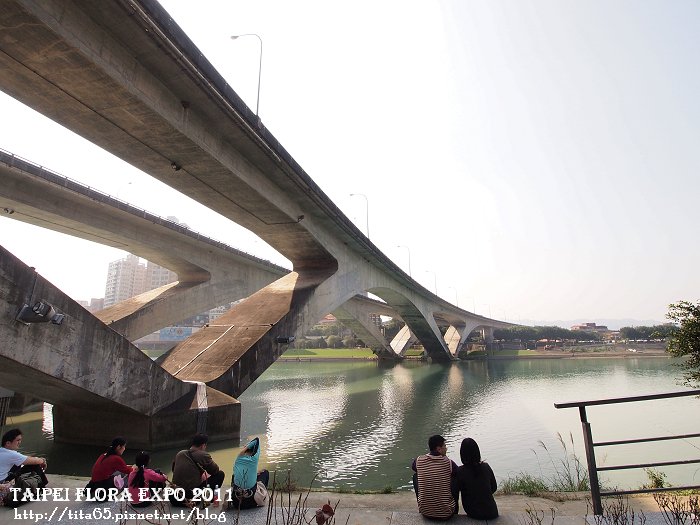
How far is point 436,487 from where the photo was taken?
17.9 ft

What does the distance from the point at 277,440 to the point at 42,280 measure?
983cm

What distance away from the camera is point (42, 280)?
35.1 feet

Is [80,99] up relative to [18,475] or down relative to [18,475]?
up

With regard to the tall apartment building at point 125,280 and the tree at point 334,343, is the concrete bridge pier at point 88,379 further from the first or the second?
the tall apartment building at point 125,280

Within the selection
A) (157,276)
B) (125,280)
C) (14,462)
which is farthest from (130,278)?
(14,462)

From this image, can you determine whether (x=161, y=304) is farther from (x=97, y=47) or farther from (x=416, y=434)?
(x=97, y=47)

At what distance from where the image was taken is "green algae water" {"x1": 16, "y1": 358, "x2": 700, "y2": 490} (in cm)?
1227

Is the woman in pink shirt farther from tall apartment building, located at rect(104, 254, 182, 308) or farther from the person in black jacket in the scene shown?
tall apartment building, located at rect(104, 254, 182, 308)

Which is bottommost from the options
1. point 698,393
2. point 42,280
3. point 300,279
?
point 698,393

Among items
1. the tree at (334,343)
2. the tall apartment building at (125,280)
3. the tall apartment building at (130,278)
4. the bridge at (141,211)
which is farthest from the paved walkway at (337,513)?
the tall apartment building at (125,280)

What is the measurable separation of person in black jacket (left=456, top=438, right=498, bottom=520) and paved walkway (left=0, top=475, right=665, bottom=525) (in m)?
0.13

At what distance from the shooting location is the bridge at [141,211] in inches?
380

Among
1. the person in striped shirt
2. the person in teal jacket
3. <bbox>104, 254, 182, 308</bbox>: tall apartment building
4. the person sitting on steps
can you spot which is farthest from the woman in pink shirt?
<bbox>104, 254, 182, 308</bbox>: tall apartment building

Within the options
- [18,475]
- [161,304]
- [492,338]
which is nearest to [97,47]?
[18,475]
